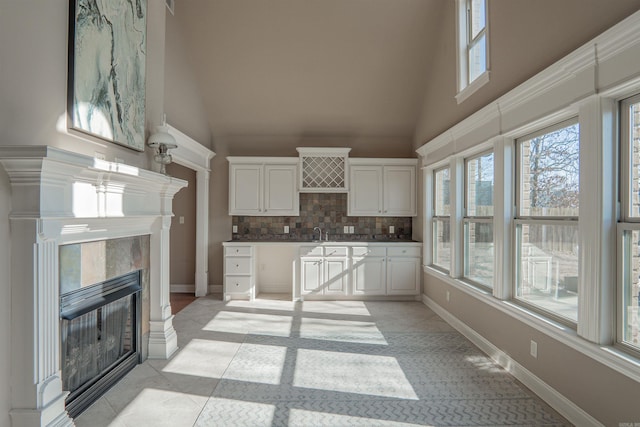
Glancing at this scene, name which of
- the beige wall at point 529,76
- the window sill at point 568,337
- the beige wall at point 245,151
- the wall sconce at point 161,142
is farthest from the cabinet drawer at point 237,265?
the window sill at point 568,337

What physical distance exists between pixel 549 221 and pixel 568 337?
0.87m

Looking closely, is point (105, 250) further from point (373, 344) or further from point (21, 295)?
point (373, 344)

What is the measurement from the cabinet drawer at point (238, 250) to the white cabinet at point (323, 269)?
85 cm

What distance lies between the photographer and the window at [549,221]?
2555 mm

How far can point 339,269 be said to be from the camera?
223 inches

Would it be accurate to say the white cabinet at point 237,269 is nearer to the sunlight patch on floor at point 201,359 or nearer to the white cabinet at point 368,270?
the white cabinet at point 368,270

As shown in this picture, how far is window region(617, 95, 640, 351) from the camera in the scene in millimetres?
2051

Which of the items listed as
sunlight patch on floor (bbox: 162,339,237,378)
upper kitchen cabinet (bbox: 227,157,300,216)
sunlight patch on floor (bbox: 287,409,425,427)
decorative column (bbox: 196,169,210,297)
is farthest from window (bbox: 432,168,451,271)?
decorative column (bbox: 196,169,210,297)

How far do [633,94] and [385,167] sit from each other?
401cm

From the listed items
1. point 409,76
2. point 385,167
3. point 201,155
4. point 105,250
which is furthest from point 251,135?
point 105,250

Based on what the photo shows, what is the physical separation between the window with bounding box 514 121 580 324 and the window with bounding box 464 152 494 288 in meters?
0.49

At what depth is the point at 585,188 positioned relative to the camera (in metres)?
2.29

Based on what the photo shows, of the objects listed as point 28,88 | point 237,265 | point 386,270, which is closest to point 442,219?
point 386,270

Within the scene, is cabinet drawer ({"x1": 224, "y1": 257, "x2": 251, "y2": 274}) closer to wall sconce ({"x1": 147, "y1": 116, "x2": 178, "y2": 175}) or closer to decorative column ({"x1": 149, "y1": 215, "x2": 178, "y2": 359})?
decorative column ({"x1": 149, "y1": 215, "x2": 178, "y2": 359})
